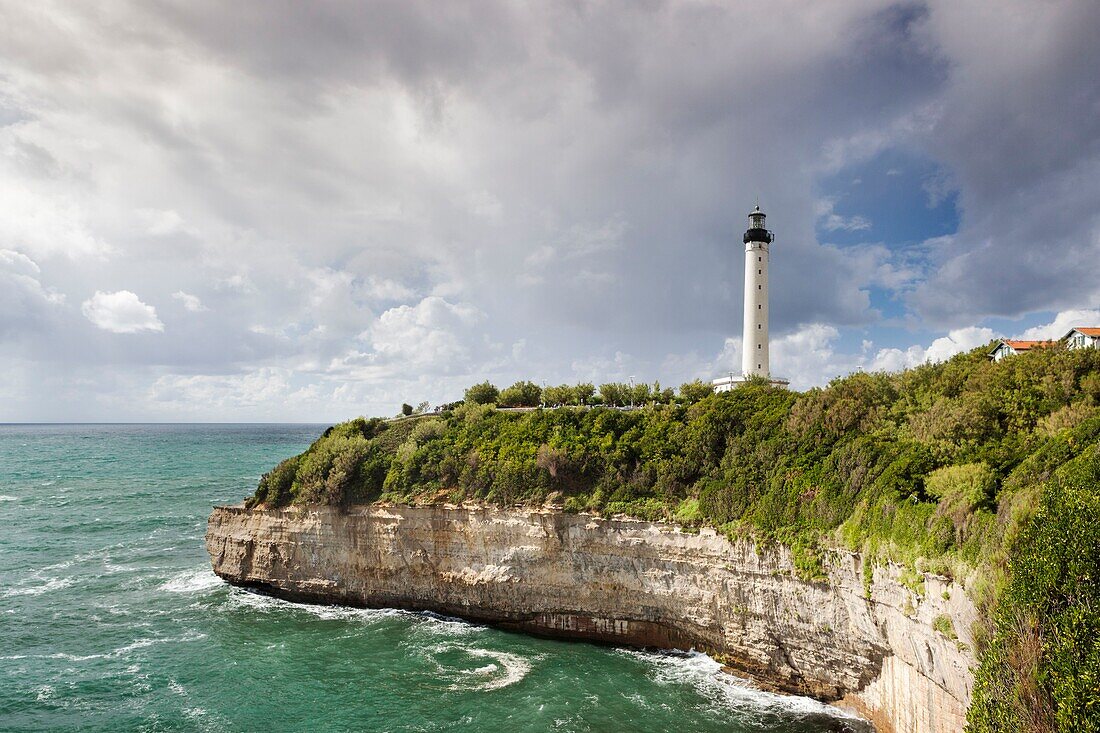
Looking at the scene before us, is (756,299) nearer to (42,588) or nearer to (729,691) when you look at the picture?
(729,691)

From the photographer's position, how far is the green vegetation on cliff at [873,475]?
15172 mm

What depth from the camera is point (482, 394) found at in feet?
168

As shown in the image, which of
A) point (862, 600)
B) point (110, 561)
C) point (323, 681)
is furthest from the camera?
point (110, 561)

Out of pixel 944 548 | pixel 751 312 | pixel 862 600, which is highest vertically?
pixel 751 312

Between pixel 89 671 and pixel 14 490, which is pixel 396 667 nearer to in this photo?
pixel 89 671

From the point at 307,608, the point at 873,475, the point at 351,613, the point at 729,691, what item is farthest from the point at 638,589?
the point at 307,608

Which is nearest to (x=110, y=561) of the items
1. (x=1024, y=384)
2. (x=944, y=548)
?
(x=944, y=548)

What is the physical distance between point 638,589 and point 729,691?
20.5ft

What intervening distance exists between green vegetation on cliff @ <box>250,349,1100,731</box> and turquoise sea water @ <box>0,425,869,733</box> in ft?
22.8

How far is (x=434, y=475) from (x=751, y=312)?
3022 cm

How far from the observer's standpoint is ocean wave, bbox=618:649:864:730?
23.6 meters

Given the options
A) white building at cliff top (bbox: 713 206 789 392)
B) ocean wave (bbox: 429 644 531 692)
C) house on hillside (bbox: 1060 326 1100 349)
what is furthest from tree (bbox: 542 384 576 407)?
house on hillside (bbox: 1060 326 1100 349)

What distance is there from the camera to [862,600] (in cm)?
2281

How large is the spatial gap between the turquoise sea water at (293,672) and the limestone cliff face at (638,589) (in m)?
1.27
